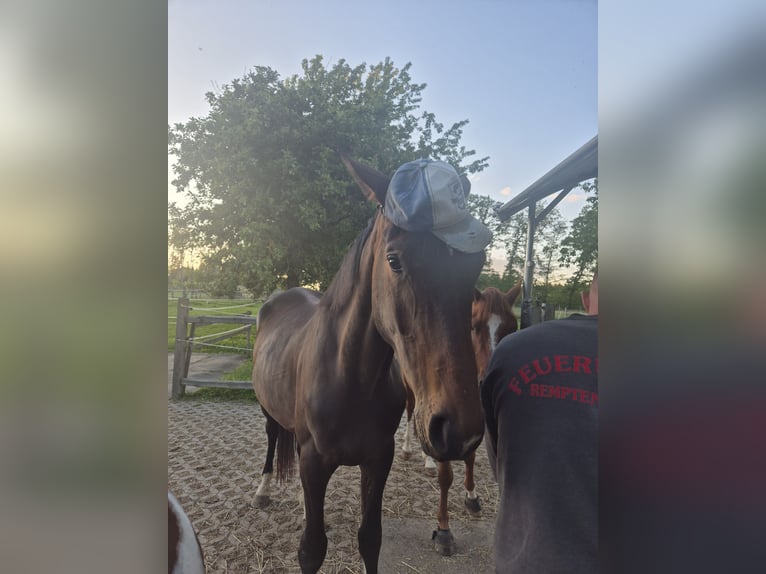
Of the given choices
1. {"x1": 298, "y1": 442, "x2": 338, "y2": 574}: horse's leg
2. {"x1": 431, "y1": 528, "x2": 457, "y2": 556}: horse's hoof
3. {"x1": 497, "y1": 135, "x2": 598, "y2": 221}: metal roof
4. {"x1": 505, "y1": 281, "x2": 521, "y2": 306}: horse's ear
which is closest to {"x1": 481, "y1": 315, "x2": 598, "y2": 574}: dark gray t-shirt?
{"x1": 497, "y1": 135, "x2": 598, "y2": 221}: metal roof

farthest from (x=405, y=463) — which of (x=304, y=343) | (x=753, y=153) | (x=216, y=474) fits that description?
(x=753, y=153)

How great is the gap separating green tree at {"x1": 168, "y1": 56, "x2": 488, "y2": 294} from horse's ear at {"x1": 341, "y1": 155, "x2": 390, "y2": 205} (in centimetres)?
58

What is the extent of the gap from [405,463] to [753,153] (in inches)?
151

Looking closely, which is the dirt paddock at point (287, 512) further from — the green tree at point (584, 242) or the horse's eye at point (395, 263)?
the green tree at point (584, 242)

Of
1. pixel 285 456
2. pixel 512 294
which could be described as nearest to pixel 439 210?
pixel 512 294

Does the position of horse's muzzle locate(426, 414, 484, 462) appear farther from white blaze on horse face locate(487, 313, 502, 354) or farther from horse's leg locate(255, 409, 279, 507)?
horse's leg locate(255, 409, 279, 507)

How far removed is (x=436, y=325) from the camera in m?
1.04

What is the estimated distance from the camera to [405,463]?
364 cm

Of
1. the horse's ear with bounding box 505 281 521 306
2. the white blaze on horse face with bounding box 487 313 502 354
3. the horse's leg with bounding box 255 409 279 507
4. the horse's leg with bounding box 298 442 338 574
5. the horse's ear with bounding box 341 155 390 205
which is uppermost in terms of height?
the horse's ear with bounding box 341 155 390 205

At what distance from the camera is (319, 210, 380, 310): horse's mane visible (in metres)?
1.49

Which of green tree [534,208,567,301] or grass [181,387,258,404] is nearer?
green tree [534,208,567,301]

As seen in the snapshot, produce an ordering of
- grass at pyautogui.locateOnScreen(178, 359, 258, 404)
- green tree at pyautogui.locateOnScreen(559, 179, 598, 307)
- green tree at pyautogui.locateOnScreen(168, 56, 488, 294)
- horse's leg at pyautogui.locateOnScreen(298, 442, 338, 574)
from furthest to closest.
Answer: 1. grass at pyautogui.locateOnScreen(178, 359, 258, 404)
2. green tree at pyautogui.locateOnScreen(168, 56, 488, 294)
3. horse's leg at pyautogui.locateOnScreen(298, 442, 338, 574)
4. green tree at pyautogui.locateOnScreen(559, 179, 598, 307)

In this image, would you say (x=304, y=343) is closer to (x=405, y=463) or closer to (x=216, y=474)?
(x=216, y=474)

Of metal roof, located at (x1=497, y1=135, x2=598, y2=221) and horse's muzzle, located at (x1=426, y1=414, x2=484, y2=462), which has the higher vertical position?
metal roof, located at (x1=497, y1=135, x2=598, y2=221)
